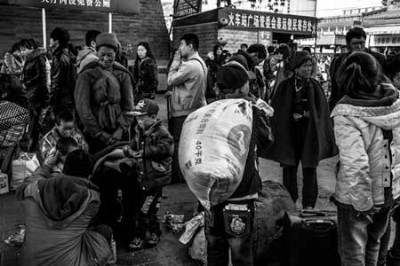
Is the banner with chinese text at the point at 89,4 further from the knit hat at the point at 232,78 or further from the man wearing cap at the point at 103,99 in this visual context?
the knit hat at the point at 232,78

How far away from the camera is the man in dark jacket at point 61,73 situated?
5.28 meters

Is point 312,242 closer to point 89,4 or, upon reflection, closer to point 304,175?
point 304,175

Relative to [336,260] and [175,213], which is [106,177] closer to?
[175,213]

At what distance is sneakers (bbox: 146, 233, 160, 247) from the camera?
12.1ft

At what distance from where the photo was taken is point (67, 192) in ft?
8.84

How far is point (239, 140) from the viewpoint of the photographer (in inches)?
95.9

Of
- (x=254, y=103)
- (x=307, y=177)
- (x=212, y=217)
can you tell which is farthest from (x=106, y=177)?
(x=307, y=177)

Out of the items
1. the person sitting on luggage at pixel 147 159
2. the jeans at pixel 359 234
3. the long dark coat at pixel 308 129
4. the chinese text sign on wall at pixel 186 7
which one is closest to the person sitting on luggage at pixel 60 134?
the person sitting on luggage at pixel 147 159

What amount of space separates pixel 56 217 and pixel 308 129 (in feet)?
8.09

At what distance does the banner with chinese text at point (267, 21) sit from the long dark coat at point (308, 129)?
6877 mm

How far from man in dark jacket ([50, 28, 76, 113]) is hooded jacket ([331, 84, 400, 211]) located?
3685 mm

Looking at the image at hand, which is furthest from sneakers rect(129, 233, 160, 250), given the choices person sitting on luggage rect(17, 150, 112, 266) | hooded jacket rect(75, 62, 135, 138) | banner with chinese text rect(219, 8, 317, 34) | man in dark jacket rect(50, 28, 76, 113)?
banner with chinese text rect(219, 8, 317, 34)

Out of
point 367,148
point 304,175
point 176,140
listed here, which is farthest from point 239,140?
point 176,140

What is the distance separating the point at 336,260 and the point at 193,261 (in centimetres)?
116
